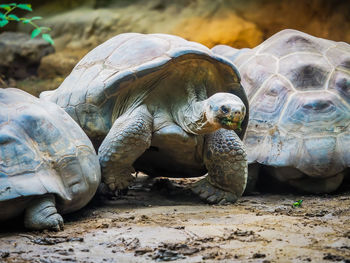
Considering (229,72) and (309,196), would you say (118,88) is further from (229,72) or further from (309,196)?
(309,196)

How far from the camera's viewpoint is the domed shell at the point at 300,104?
482 cm

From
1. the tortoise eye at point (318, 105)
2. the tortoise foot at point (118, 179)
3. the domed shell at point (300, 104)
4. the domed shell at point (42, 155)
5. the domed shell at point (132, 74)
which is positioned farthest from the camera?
the tortoise eye at point (318, 105)

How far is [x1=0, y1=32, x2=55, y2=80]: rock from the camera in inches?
355

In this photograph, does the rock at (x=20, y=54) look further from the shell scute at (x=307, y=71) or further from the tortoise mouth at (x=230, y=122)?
the tortoise mouth at (x=230, y=122)

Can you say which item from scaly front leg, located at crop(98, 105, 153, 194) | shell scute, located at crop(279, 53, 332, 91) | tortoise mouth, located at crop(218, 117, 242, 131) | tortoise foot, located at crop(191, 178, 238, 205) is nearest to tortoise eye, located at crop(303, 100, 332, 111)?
shell scute, located at crop(279, 53, 332, 91)

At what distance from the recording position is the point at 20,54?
358 inches

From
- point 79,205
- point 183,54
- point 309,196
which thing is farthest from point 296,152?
point 79,205

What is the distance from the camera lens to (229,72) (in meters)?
4.88

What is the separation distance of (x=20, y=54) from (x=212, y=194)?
5.70 m

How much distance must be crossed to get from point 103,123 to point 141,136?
57 centimetres

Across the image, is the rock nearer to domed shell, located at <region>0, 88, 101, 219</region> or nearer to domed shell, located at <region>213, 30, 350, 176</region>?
domed shell, located at <region>213, 30, 350, 176</region>

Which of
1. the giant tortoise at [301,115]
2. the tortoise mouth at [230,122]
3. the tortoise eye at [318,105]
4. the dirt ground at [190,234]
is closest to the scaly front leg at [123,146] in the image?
the dirt ground at [190,234]

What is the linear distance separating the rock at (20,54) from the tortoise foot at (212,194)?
5.47 meters

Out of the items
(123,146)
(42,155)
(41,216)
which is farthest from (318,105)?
(41,216)
